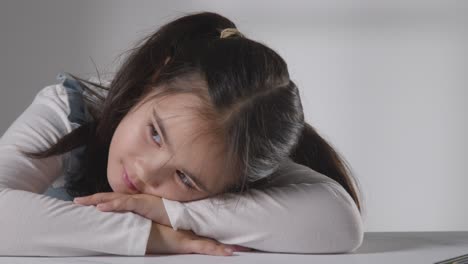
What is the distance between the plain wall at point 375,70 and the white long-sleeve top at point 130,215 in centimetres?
143

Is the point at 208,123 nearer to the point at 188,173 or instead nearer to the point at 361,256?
the point at 188,173

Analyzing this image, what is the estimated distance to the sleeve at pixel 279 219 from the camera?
115cm

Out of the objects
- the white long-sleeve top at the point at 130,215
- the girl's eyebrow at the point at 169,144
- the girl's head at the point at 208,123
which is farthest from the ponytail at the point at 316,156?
the girl's eyebrow at the point at 169,144

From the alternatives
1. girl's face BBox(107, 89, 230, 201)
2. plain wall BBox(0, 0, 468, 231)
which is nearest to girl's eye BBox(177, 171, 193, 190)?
girl's face BBox(107, 89, 230, 201)

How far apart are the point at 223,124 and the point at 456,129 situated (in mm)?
1883

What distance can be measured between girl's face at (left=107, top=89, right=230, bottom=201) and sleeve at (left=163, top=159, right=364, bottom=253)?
26 mm

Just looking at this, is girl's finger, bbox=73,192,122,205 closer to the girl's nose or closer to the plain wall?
the girl's nose

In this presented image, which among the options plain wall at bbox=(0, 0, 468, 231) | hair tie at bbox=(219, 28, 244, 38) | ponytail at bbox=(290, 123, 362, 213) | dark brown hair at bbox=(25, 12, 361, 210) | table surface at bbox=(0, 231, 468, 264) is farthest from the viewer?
plain wall at bbox=(0, 0, 468, 231)

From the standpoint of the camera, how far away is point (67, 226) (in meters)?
1.08

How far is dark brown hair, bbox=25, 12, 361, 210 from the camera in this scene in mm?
1157

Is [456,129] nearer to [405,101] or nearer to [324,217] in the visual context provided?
[405,101]

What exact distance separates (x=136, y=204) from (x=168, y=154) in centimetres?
8

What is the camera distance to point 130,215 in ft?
3.68

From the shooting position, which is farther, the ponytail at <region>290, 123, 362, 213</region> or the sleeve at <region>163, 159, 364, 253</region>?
the ponytail at <region>290, 123, 362, 213</region>
